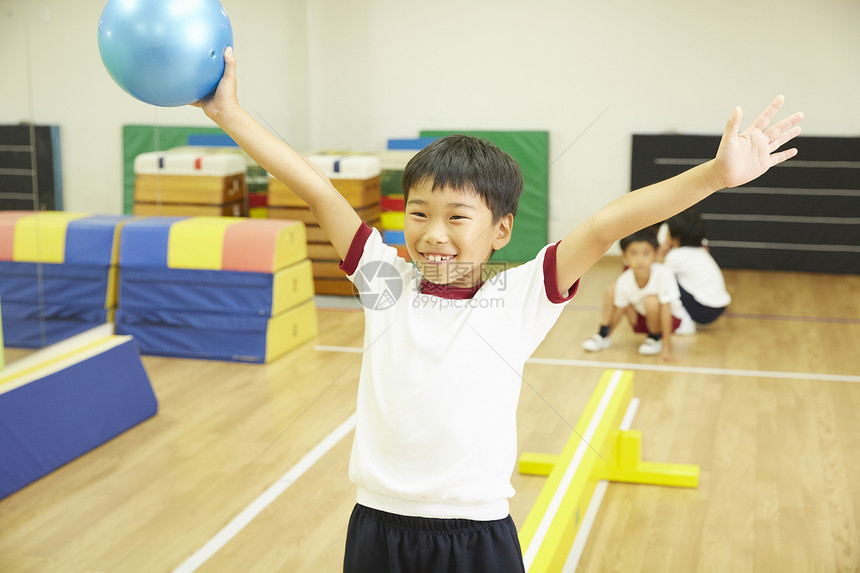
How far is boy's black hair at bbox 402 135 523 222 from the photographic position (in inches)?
51.6

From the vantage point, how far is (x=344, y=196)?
584 centimetres

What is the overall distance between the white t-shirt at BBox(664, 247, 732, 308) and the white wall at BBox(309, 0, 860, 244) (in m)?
2.19

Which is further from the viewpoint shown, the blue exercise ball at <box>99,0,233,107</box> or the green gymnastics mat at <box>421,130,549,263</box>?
the green gymnastics mat at <box>421,130,549,263</box>

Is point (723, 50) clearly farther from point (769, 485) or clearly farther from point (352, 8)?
point (769, 485)

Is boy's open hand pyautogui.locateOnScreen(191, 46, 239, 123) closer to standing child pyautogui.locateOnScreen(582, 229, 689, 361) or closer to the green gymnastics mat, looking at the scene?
standing child pyautogui.locateOnScreen(582, 229, 689, 361)

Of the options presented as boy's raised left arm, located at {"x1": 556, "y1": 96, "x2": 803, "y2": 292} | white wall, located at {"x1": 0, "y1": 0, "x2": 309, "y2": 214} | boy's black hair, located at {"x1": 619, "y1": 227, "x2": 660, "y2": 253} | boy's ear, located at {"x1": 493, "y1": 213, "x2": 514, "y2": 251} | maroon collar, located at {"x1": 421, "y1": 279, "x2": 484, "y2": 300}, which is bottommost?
boy's black hair, located at {"x1": 619, "y1": 227, "x2": 660, "y2": 253}

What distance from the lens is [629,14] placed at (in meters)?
6.80

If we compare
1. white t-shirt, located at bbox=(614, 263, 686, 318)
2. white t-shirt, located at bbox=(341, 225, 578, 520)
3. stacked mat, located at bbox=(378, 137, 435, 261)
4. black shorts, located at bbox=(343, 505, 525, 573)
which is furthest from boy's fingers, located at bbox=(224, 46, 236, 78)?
stacked mat, located at bbox=(378, 137, 435, 261)

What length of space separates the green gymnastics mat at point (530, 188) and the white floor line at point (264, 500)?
12.5 feet

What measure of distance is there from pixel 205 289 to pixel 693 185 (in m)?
3.54

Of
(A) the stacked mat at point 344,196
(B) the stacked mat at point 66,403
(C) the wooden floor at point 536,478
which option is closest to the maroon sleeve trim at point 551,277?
(C) the wooden floor at point 536,478

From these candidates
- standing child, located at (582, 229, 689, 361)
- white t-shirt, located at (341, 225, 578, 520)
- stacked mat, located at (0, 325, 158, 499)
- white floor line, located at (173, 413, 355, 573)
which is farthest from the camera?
standing child, located at (582, 229, 689, 361)

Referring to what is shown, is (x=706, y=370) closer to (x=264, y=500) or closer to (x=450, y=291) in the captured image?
(x=264, y=500)

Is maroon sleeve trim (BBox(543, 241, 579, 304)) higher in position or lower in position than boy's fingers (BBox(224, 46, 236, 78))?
lower
